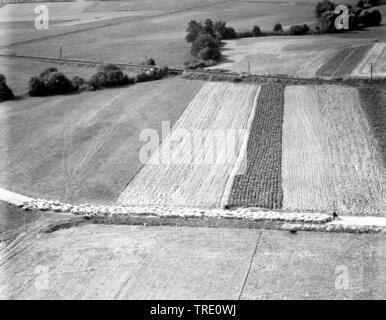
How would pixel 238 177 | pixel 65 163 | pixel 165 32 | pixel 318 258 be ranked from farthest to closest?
pixel 165 32 < pixel 65 163 < pixel 238 177 < pixel 318 258

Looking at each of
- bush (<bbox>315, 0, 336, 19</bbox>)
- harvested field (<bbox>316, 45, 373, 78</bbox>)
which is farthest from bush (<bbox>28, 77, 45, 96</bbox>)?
bush (<bbox>315, 0, 336, 19</bbox>)

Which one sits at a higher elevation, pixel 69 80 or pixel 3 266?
pixel 69 80

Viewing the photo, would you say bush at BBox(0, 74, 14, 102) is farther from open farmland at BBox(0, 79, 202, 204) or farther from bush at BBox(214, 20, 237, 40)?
bush at BBox(214, 20, 237, 40)

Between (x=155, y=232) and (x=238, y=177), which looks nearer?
(x=155, y=232)

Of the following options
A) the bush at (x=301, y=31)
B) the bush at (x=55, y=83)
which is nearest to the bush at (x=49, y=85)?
the bush at (x=55, y=83)

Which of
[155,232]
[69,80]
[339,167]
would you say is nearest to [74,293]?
[155,232]

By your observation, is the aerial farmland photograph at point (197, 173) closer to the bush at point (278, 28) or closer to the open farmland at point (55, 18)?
the bush at point (278, 28)

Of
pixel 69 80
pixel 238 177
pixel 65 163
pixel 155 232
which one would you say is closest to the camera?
pixel 155 232
